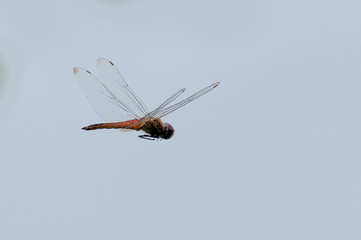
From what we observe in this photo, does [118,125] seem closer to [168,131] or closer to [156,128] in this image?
[156,128]

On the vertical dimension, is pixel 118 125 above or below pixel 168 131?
above

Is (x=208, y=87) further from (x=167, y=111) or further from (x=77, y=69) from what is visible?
(x=77, y=69)

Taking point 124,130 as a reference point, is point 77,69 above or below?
above

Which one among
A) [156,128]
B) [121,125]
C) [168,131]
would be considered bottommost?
[168,131]

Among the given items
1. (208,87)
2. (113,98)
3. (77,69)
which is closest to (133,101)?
(113,98)

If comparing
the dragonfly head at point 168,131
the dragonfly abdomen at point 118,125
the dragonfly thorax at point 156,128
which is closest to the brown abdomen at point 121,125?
the dragonfly abdomen at point 118,125

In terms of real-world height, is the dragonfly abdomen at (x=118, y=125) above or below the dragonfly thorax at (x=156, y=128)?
above

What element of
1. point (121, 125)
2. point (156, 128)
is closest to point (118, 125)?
point (121, 125)

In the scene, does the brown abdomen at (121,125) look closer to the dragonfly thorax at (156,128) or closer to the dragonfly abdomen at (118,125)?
the dragonfly abdomen at (118,125)

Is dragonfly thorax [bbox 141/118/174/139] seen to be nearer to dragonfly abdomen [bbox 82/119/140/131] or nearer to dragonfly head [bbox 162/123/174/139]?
dragonfly head [bbox 162/123/174/139]
